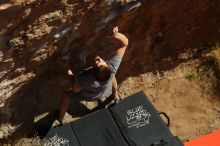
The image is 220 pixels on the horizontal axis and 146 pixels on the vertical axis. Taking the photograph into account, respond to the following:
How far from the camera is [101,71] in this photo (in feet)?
18.7

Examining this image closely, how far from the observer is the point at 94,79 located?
593 cm

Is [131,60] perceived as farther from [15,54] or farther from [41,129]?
[15,54]

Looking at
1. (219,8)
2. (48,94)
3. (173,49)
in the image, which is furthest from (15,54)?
(219,8)

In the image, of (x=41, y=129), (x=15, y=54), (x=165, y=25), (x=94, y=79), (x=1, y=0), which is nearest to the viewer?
(x=1, y=0)

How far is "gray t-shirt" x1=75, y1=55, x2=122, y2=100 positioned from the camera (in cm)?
597

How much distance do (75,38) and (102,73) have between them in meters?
0.55

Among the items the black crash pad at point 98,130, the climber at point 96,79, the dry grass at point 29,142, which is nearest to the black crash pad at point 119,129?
the black crash pad at point 98,130

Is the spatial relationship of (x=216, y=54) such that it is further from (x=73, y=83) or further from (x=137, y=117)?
(x=73, y=83)

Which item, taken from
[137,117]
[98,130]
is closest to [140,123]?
[137,117]

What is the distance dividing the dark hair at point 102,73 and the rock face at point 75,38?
473mm

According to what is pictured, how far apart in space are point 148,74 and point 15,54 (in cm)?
227

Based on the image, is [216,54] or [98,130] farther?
[216,54]

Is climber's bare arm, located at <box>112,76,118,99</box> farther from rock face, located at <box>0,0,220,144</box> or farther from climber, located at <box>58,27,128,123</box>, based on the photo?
rock face, located at <box>0,0,220,144</box>

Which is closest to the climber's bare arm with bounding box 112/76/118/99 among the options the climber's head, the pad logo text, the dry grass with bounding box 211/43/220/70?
the pad logo text
